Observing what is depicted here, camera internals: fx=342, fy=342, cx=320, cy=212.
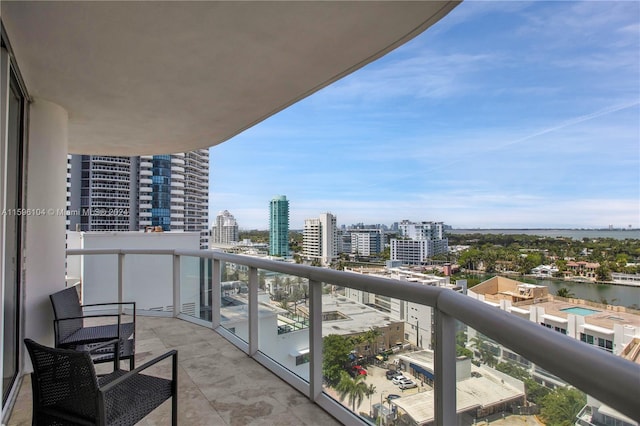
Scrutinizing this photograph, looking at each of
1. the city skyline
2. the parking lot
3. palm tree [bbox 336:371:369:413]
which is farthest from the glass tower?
the parking lot

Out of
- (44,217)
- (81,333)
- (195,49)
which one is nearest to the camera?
(195,49)

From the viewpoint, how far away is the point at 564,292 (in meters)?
2.41

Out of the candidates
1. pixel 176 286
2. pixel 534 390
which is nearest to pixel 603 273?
pixel 534 390

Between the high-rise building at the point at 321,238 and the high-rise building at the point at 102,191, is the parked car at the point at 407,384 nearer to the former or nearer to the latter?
the high-rise building at the point at 321,238

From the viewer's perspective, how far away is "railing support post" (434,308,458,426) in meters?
1.60

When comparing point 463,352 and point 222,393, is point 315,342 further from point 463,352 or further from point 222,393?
point 463,352

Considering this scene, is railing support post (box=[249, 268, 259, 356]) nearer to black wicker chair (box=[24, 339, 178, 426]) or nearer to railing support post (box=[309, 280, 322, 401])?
railing support post (box=[309, 280, 322, 401])

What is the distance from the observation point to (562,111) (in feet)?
29.0

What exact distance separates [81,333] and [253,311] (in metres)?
1.69

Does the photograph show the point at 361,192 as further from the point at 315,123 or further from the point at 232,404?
the point at 232,404

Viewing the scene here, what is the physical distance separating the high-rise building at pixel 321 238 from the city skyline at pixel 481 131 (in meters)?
0.33

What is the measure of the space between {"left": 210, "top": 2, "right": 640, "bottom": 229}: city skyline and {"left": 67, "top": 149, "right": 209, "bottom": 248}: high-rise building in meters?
1.54

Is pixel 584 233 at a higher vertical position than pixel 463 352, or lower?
higher

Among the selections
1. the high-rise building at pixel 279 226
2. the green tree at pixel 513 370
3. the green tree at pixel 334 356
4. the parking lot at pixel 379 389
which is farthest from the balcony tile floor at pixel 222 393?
the high-rise building at pixel 279 226
